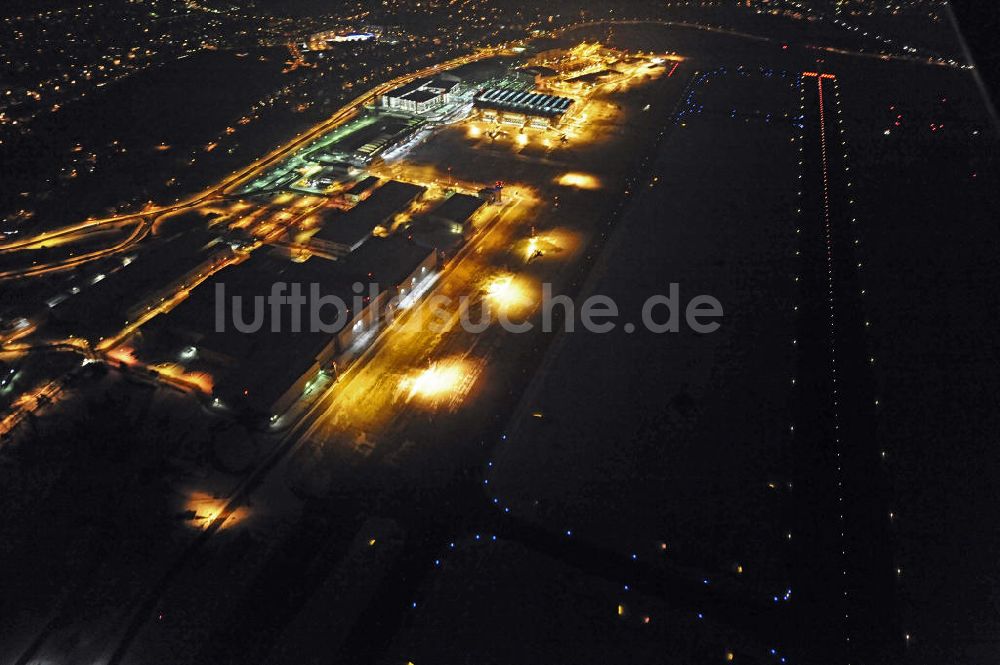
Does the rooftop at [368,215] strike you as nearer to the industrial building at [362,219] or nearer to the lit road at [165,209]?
the industrial building at [362,219]

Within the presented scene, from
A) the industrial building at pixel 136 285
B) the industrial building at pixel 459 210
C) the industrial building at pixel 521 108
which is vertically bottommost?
the industrial building at pixel 136 285

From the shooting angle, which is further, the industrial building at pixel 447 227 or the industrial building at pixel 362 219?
the industrial building at pixel 447 227

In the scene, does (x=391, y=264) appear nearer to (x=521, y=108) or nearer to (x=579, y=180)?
(x=579, y=180)

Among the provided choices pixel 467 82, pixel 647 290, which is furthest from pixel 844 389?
pixel 467 82

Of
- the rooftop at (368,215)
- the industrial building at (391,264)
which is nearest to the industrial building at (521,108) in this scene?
the rooftop at (368,215)

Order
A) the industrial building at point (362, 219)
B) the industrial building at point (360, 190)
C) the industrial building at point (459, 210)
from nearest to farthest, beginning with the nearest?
the industrial building at point (362, 219) < the industrial building at point (459, 210) < the industrial building at point (360, 190)

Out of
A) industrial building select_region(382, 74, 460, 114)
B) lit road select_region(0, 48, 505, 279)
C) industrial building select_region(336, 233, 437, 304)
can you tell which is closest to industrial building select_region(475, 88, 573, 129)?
industrial building select_region(382, 74, 460, 114)

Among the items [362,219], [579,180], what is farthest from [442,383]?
[579,180]
